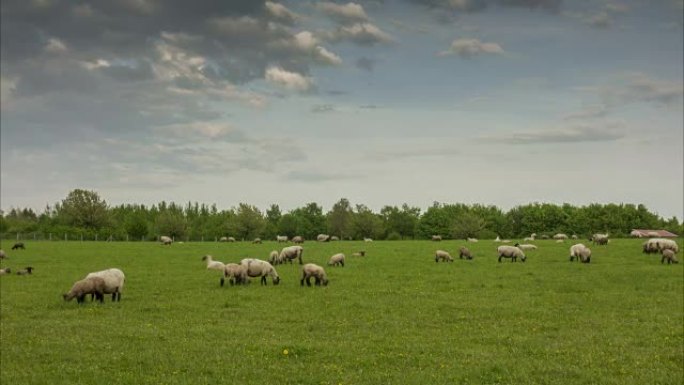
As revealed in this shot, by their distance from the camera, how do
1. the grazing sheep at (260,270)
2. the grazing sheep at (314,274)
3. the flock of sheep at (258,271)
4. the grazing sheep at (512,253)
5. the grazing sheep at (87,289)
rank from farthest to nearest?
1. the grazing sheep at (512,253)
2. the grazing sheep at (260,270)
3. the grazing sheep at (314,274)
4. the flock of sheep at (258,271)
5. the grazing sheep at (87,289)

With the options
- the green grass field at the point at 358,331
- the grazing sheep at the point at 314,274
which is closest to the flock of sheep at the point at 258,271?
the grazing sheep at the point at 314,274

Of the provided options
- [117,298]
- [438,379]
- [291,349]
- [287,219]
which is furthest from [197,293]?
[287,219]

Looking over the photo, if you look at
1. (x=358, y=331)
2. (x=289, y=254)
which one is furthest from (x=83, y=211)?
(x=358, y=331)

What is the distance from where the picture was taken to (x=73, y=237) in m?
118

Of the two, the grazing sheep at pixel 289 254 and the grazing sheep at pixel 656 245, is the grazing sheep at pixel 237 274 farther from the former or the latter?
the grazing sheep at pixel 656 245

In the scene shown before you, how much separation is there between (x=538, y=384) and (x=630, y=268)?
31.4 m

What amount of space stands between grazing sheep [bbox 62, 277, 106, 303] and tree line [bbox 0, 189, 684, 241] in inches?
3853

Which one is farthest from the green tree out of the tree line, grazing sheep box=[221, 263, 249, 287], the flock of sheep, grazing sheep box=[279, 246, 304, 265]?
grazing sheep box=[221, 263, 249, 287]

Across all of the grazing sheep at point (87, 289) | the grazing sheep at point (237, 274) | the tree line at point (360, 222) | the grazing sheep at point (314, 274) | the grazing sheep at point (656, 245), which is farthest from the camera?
the tree line at point (360, 222)

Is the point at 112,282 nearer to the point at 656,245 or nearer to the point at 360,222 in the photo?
the point at 656,245

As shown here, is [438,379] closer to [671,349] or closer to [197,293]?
[671,349]

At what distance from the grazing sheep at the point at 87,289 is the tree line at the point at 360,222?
9786 cm

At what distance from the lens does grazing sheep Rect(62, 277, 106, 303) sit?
92.8 feet

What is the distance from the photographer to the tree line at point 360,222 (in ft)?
451
